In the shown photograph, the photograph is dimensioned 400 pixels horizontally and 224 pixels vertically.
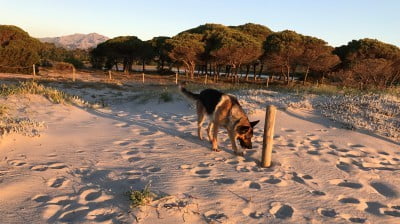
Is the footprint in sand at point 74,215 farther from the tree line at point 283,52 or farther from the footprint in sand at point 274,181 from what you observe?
the tree line at point 283,52

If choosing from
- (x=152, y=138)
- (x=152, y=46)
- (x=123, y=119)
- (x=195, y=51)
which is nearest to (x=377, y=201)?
(x=152, y=138)

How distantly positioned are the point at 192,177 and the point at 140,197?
120 cm

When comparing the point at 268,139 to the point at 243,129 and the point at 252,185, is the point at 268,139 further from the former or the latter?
the point at 252,185

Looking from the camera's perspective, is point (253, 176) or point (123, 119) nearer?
point (253, 176)

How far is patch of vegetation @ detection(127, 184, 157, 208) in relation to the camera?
4133mm

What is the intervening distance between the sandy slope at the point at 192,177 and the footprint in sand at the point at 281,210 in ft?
A: 0.04

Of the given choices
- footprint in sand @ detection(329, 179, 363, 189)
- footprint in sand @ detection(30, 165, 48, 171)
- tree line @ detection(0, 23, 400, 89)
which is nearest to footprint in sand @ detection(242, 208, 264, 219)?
footprint in sand @ detection(329, 179, 363, 189)

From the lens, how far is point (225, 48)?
1608 inches

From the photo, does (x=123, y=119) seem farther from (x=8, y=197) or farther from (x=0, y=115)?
(x=8, y=197)

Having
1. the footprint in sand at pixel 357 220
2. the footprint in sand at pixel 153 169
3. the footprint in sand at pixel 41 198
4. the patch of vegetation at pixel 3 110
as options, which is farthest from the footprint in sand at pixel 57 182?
the patch of vegetation at pixel 3 110

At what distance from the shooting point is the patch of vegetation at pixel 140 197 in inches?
163

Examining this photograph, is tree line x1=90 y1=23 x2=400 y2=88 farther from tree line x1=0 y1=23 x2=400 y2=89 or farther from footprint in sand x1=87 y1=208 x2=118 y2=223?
footprint in sand x1=87 y1=208 x2=118 y2=223

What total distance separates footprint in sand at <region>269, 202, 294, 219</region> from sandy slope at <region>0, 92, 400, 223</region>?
0.04ft

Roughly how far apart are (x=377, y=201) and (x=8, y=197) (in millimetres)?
4826
